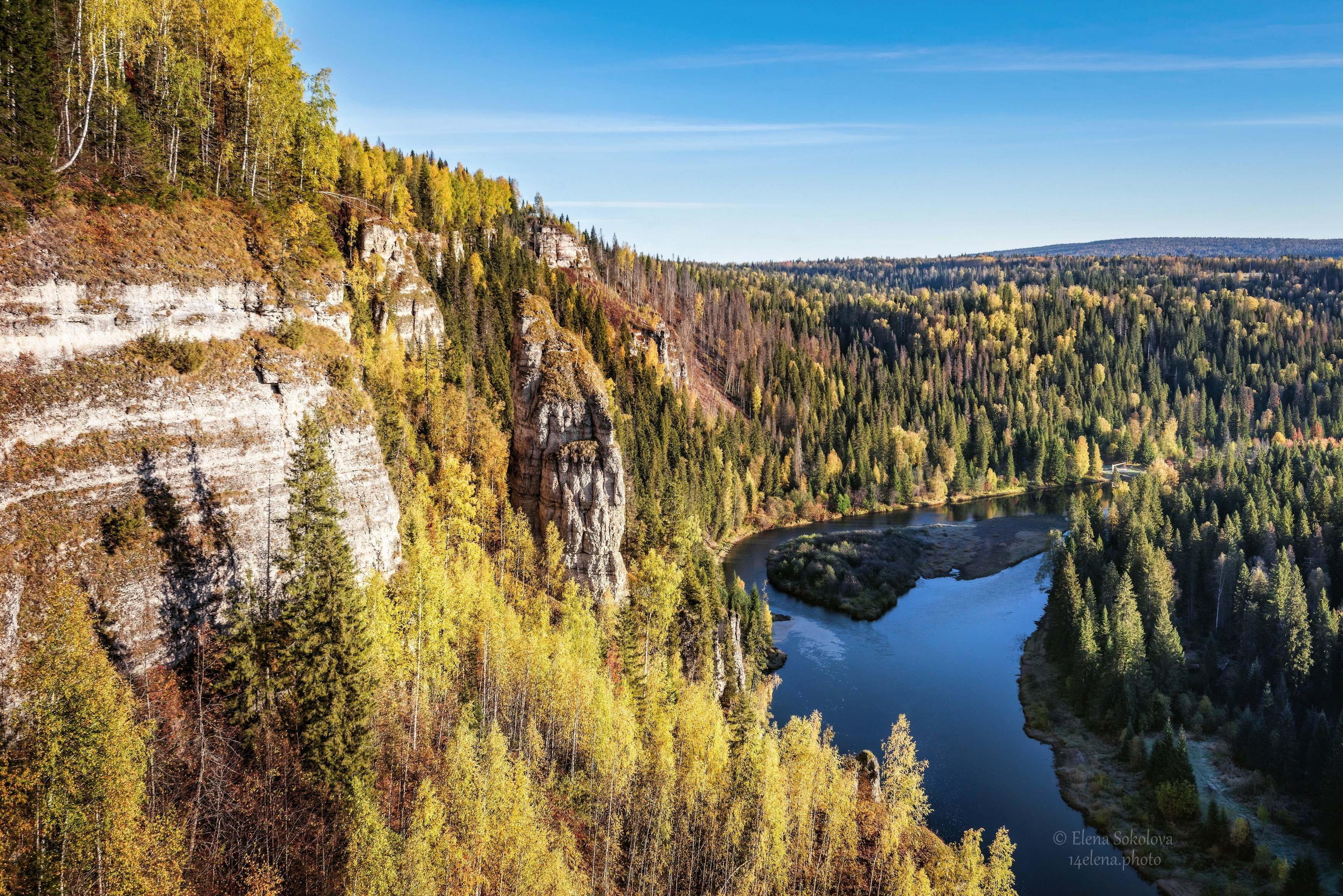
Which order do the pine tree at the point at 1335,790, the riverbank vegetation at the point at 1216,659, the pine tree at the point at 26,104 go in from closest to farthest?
1. the pine tree at the point at 26,104
2. the pine tree at the point at 1335,790
3. the riverbank vegetation at the point at 1216,659

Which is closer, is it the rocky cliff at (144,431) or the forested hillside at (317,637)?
the forested hillside at (317,637)

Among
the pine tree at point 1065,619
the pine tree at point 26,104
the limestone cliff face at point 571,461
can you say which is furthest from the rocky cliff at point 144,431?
the pine tree at point 1065,619

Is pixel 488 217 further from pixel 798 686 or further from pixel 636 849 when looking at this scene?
pixel 636 849

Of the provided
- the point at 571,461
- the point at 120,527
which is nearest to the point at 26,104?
the point at 120,527

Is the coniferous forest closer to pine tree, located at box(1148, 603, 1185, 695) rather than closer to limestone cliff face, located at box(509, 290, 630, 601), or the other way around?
pine tree, located at box(1148, 603, 1185, 695)

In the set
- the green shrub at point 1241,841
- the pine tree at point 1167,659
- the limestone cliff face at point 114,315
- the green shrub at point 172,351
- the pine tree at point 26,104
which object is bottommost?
the green shrub at point 1241,841

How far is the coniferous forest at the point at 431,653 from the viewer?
2155cm

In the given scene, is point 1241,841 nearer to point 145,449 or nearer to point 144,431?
point 145,449

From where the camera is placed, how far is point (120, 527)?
77.2ft

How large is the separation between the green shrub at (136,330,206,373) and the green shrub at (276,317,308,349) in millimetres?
3652

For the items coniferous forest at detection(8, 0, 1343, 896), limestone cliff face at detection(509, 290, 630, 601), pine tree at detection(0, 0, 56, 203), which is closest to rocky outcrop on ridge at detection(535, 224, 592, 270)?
coniferous forest at detection(8, 0, 1343, 896)

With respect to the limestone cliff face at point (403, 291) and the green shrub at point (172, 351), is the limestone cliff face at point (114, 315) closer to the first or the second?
the green shrub at point (172, 351)

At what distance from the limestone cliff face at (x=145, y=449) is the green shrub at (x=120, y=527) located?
0.32 feet

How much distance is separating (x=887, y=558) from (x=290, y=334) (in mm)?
74460
